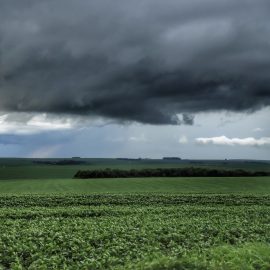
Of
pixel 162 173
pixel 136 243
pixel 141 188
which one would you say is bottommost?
pixel 141 188

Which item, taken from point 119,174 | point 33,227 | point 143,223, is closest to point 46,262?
point 33,227

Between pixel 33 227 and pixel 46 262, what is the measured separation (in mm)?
8122

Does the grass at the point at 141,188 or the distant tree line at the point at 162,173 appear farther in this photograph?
the distant tree line at the point at 162,173

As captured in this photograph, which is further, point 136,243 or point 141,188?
point 141,188

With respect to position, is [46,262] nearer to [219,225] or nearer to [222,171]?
[219,225]

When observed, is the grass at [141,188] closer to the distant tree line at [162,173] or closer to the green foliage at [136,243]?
the distant tree line at [162,173]

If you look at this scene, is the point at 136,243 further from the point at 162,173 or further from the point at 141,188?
the point at 162,173

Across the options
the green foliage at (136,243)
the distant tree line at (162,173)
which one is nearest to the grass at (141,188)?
the distant tree line at (162,173)

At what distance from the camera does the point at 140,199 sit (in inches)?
1822

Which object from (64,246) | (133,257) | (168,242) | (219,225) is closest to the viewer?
(133,257)

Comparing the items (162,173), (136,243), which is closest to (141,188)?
(162,173)

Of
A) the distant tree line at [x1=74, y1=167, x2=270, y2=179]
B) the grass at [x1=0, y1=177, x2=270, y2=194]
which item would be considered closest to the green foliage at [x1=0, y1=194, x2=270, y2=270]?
the grass at [x1=0, y1=177, x2=270, y2=194]

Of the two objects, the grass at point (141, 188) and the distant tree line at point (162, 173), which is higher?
the distant tree line at point (162, 173)

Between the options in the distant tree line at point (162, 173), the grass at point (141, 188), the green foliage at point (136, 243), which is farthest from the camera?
the distant tree line at point (162, 173)
